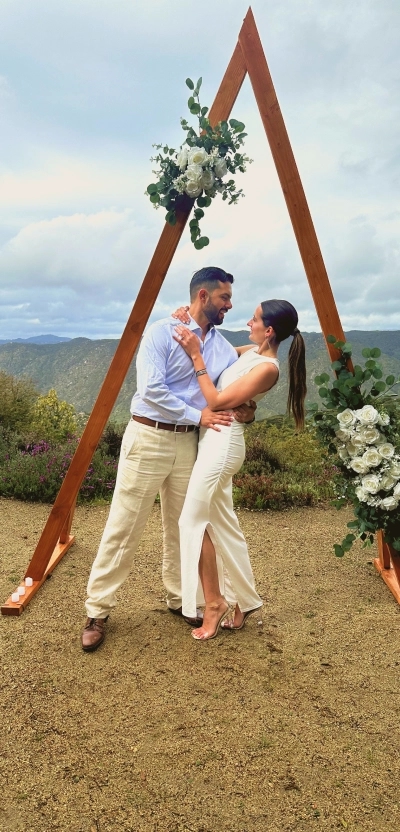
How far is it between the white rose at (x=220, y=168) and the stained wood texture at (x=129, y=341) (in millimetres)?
246

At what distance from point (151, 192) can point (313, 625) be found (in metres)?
3.08

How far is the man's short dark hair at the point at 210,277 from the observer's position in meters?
3.56

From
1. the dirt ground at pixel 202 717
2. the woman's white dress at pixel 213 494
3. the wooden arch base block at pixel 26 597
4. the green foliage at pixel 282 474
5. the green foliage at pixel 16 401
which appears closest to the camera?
the dirt ground at pixel 202 717

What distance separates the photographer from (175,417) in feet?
12.0

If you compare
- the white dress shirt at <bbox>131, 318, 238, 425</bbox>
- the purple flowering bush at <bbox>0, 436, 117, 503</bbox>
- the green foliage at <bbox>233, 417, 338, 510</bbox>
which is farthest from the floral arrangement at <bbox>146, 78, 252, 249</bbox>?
the purple flowering bush at <bbox>0, 436, 117, 503</bbox>

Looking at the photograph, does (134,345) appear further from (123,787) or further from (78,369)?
(78,369)

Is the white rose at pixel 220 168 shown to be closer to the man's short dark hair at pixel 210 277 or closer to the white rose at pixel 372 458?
the man's short dark hair at pixel 210 277

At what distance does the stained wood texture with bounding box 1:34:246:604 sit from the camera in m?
3.90

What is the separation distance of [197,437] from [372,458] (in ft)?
3.51

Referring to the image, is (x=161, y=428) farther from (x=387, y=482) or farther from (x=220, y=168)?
(x=220, y=168)

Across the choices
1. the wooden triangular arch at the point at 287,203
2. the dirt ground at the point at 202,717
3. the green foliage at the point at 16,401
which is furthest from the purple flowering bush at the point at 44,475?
the wooden triangular arch at the point at 287,203

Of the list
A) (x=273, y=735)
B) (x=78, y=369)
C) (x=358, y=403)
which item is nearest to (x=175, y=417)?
(x=358, y=403)

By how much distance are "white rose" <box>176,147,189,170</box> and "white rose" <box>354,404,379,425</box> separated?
5.97ft

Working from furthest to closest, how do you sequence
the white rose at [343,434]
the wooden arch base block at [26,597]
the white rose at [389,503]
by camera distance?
the wooden arch base block at [26,597] < the white rose at [343,434] < the white rose at [389,503]
